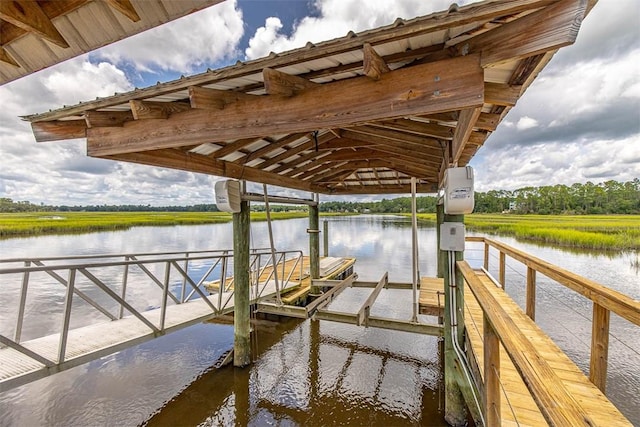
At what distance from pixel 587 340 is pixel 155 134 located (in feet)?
28.0

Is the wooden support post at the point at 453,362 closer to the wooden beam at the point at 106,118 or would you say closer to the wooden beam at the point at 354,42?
the wooden beam at the point at 354,42

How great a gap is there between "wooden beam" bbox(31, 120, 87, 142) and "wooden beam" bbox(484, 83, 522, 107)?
12.3ft

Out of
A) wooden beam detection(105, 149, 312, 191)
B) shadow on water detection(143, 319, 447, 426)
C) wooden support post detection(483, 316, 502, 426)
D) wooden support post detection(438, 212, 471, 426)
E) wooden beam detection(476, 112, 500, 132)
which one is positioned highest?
wooden beam detection(476, 112, 500, 132)

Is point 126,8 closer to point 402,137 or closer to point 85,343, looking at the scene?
point 402,137

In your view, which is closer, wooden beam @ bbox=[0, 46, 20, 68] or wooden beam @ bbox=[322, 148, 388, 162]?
wooden beam @ bbox=[0, 46, 20, 68]

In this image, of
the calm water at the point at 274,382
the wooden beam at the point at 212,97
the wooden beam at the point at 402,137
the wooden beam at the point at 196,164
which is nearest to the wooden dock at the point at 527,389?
the calm water at the point at 274,382

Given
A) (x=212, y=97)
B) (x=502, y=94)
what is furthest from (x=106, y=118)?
(x=502, y=94)

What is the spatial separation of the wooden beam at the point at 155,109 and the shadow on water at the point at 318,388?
3.52 m

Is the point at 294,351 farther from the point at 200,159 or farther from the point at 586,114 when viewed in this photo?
the point at 586,114

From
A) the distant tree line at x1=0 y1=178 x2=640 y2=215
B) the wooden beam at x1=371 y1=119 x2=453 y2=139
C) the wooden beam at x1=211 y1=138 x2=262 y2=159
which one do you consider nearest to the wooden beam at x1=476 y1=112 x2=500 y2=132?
the wooden beam at x1=371 y1=119 x2=453 y2=139

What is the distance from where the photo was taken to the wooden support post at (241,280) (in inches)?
172

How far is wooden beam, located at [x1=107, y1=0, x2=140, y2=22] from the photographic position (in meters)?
1.32

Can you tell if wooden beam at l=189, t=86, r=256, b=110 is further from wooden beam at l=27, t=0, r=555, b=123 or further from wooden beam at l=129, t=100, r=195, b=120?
wooden beam at l=129, t=100, r=195, b=120

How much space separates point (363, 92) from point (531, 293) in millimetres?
2894
